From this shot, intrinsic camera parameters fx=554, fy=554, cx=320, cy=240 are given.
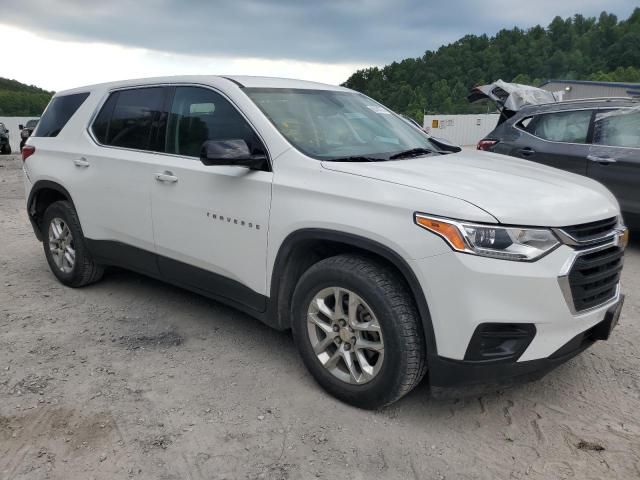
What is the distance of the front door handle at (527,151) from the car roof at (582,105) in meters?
0.50

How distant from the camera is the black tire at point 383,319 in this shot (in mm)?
2633

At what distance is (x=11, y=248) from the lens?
21.0ft

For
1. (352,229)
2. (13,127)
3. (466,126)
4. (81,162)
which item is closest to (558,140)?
(352,229)

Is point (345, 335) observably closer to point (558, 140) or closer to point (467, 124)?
point (558, 140)

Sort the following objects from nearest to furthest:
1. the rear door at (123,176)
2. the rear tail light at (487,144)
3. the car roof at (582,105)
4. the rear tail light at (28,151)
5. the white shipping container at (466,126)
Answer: the rear door at (123,176) < the rear tail light at (28,151) < the car roof at (582,105) < the rear tail light at (487,144) < the white shipping container at (466,126)

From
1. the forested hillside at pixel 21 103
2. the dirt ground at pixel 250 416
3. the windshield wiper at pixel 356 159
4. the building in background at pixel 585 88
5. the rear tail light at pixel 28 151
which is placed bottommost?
the forested hillside at pixel 21 103

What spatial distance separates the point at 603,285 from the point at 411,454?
1.26m

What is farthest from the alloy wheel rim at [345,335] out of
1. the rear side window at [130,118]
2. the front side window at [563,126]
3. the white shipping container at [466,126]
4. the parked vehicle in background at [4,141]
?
the white shipping container at [466,126]

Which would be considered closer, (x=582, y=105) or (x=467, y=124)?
(x=582, y=105)

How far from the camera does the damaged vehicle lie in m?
5.88

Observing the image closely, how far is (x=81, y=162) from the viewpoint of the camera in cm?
441

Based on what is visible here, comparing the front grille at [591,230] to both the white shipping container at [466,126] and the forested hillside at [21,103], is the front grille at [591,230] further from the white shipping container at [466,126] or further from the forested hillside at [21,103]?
the forested hillside at [21,103]

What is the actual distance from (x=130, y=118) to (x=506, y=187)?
2.82 m

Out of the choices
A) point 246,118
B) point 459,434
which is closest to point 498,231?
point 459,434
